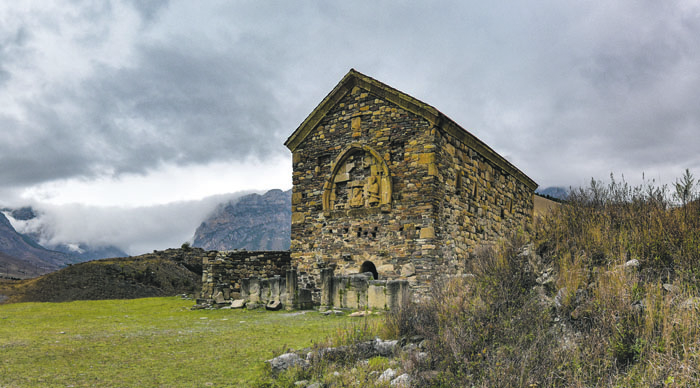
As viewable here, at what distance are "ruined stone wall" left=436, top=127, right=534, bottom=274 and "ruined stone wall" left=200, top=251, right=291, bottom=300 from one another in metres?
6.69

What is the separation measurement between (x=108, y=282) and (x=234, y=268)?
28.3 ft

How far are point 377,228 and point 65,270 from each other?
56.1ft

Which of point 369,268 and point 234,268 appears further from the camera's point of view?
point 234,268

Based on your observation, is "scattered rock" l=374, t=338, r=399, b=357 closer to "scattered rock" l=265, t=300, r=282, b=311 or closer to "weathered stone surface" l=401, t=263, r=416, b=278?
"weathered stone surface" l=401, t=263, r=416, b=278

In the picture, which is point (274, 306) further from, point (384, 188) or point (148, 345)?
point (148, 345)

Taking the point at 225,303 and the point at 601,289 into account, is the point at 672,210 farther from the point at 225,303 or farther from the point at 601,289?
the point at 225,303

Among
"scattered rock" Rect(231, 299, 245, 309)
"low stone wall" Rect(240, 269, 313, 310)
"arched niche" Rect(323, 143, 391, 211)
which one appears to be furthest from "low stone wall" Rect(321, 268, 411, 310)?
"scattered rock" Rect(231, 299, 245, 309)

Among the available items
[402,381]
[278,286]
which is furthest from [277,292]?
[402,381]

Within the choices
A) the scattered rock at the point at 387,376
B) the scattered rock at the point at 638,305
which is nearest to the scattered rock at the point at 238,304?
the scattered rock at the point at 387,376

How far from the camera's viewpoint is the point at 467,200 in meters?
15.8

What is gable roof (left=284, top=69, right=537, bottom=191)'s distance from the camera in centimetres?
1391

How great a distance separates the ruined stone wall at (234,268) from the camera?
53.4 feet

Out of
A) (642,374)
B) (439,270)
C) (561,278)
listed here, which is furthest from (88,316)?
(642,374)

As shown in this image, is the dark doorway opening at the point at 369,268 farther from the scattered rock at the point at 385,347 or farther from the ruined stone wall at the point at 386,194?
the scattered rock at the point at 385,347
